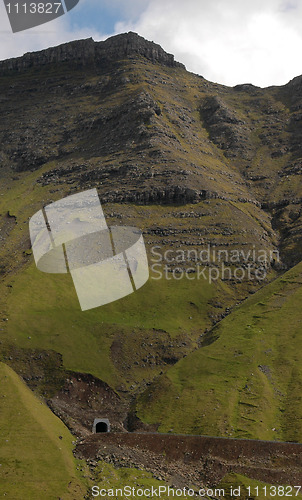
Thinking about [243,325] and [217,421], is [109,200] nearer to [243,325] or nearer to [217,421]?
[243,325]

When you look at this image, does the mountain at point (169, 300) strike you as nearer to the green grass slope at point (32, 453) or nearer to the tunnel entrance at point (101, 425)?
the tunnel entrance at point (101, 425)

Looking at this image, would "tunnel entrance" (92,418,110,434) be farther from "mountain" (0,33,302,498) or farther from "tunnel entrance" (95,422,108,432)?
"mountain" (0,33,302,498)

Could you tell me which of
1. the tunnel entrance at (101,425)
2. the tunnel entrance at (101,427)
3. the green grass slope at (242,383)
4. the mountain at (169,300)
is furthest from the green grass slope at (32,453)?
the green grass slope at (242,383)

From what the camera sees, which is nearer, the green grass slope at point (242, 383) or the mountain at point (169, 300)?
the green grass slope at point (242, 383)

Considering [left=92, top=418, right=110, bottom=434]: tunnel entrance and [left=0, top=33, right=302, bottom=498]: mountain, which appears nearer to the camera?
[left=92, top=418, right=110, bottom=434]: tunnel entrance

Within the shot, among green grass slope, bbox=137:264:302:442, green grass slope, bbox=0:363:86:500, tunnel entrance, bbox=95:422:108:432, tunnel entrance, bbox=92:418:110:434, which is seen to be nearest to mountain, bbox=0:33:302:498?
green grass slope, bbox=137:264:302:442

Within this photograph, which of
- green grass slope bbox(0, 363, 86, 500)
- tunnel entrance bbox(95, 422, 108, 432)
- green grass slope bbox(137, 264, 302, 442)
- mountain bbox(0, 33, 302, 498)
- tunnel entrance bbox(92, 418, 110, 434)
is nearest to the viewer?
green grass slope bbox(0, 363, 86, 500)

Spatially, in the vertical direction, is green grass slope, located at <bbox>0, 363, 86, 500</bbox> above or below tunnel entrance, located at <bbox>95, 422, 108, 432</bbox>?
above
